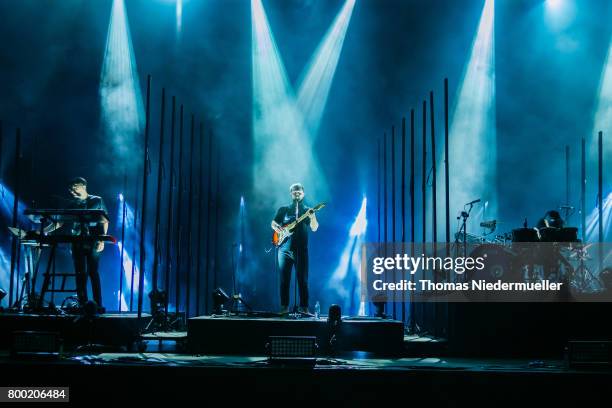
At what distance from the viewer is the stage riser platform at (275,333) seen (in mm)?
8125

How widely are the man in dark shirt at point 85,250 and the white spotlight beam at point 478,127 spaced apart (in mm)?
9533

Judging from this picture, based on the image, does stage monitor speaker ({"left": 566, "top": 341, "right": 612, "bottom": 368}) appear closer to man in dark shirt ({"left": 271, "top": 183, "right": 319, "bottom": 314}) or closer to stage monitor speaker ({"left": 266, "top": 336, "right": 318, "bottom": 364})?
stage monitor speaker ({"left": 266, "top": 336, "right": 318, "bottom": 364})

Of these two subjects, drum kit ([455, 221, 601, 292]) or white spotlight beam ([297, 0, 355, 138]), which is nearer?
drum kit ([455, 221, 601, 292])

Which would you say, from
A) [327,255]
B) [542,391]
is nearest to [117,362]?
[542,391]

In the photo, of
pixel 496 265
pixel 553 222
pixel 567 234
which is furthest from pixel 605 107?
pixel 496 265

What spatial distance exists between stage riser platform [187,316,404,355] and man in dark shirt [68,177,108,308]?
1753 mm

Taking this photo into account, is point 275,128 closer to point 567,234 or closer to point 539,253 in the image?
point 539,253

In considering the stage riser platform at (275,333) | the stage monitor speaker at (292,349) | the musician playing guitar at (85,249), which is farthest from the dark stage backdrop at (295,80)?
the stage monitor speaker at (292,349)

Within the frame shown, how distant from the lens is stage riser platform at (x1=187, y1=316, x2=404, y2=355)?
8.12 metres

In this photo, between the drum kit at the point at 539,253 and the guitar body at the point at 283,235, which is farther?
the guitar body at the point at 283,235

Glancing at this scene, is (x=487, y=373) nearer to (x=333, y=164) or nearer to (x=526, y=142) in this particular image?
(x=333, y=164)

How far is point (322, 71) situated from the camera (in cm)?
1570

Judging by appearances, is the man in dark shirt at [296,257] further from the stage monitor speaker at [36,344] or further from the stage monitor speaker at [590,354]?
the stage monitor speaker at [590,354]

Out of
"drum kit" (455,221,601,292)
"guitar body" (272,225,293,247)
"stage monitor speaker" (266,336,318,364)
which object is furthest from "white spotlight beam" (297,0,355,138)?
"stage monitor speaker" (266,336,318,364)
